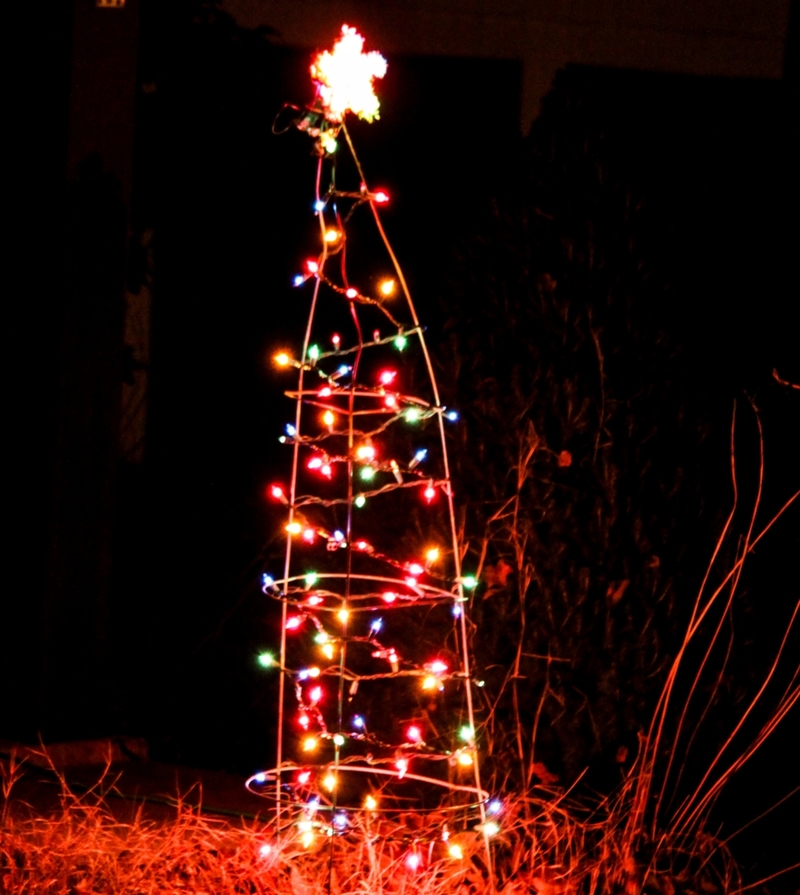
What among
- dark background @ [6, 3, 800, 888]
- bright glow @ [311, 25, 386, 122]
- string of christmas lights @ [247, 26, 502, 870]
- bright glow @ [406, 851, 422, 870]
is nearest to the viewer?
bright glow @ [311, 25, 386, 122]

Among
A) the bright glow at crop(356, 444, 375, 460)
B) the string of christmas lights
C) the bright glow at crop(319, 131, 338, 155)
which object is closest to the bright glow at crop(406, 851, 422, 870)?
the string of christmas lights

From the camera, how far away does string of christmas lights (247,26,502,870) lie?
357 cm

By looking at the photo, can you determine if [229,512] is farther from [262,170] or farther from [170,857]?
[170,857]

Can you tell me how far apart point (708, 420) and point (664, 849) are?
1.39 m

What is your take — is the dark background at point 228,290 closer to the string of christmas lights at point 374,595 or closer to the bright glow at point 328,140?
the string of christmas lights at point 374,595

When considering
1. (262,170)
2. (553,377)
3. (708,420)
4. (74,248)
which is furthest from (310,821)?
(262,170)

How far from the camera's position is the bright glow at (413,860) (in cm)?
369

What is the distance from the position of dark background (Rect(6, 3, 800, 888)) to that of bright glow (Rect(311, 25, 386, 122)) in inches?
35.7

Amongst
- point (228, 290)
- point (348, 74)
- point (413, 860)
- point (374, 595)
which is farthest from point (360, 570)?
point (228, 290)

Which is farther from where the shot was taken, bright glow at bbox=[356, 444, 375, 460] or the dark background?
the dark background

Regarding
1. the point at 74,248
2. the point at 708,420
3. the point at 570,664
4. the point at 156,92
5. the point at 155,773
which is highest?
the point at 156,92

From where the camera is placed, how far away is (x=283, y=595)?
144 inches

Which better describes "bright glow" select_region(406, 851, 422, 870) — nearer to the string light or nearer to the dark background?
the string light

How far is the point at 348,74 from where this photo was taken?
11.3 ft
